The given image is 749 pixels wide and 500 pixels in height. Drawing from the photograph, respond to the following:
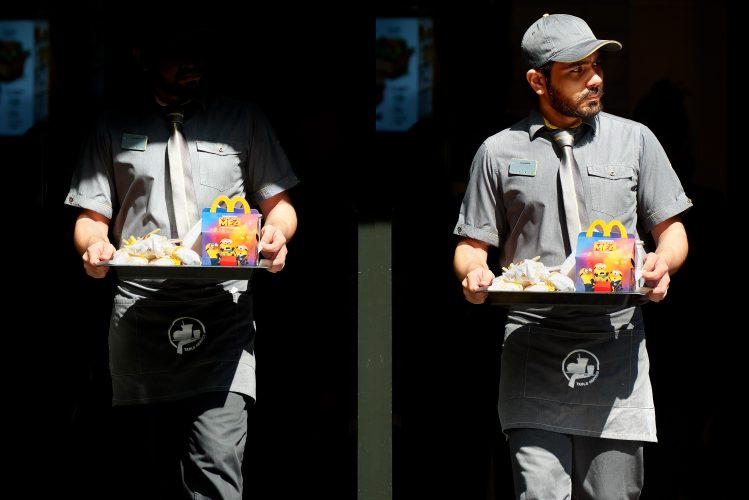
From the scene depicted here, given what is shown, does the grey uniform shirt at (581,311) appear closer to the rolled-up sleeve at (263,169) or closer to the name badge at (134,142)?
the rolled-up sleeve at (263,169)

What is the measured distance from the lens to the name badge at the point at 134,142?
13.8ft

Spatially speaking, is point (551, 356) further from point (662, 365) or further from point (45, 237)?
point (45, 237)

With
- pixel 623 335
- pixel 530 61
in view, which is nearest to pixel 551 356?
pixel 623 335

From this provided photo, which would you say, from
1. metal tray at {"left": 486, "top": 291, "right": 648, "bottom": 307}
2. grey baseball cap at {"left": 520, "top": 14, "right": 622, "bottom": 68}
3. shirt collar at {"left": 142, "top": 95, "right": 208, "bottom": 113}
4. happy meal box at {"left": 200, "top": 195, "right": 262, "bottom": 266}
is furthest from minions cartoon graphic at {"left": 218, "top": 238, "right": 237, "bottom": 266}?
grey baseball cap at {"left": 520, "top": 14, "right": 622, "bottom": 68}

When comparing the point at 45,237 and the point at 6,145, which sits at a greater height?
the point at 6,145

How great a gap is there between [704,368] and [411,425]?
120cm

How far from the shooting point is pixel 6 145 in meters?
5.38

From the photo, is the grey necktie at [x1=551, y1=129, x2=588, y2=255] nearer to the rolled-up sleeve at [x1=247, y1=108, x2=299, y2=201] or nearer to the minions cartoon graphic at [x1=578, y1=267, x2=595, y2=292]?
the minions cartoon graphic at [x1=578, y1=267, x2=595, y2=292]

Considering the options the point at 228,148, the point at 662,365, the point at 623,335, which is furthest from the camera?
the point at 662,365

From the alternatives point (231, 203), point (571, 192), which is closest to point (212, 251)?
point (231, 203)

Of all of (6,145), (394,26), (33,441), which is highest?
(394,26)

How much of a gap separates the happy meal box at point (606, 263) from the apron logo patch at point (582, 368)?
32cm

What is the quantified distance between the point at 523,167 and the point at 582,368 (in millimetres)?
626

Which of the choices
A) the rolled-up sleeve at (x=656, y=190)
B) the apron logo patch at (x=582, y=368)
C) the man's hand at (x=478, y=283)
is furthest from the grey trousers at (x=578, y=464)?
the rolled-up sleeve at (x=656, y=190)
